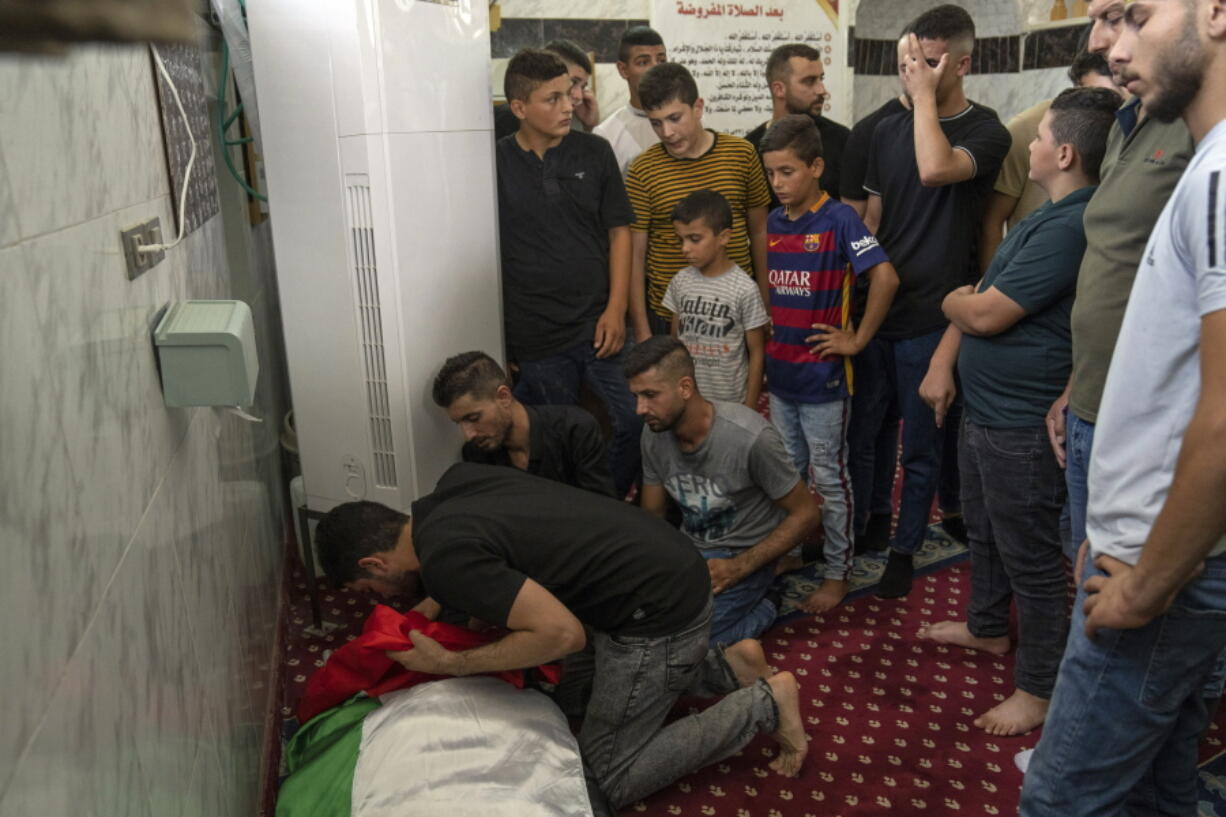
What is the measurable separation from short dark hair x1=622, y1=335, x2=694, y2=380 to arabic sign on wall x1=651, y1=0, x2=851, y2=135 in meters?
3.00

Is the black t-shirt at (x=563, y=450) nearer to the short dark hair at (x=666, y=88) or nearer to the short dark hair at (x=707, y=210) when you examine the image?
the short dark hair at (x=707, y=210)

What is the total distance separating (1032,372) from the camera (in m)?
1.85

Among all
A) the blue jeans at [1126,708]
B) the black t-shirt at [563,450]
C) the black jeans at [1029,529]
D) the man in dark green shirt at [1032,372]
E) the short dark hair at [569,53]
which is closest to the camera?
the blue jeans at [1126,708]

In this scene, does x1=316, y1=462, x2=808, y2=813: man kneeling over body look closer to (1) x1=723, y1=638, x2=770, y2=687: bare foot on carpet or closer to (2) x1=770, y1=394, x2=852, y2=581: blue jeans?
(1) x1=723, y1=638, x2=770, y2=687: bare foot on carpet

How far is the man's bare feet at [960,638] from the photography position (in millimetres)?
2295

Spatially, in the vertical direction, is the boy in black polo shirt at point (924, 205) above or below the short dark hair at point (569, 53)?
below

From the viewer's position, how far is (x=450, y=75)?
2.20m

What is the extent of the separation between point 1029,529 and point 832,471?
2.15 ft

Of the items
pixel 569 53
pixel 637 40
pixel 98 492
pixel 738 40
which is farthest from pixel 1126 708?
pixel 738 40

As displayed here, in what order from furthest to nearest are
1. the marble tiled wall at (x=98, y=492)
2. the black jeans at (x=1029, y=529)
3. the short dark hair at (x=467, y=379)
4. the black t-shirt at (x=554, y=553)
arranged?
1. the short dark hair at (x=467, y=379)
2. the black jeans at (x=1029, y=529)
3. the black t-shirt at (x=554, y=553)
4. the marble tiled wall at (x=98, y=492)

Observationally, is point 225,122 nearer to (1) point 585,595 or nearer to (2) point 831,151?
(1) point 585,595

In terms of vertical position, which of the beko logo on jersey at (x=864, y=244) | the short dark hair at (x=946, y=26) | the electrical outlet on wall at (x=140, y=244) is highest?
the short dark hair at (x=946, y=26)

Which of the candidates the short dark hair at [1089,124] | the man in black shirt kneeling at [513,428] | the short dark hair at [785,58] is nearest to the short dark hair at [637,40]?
the short dark hair at [785,58]

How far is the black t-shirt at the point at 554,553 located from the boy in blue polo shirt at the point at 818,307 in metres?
0.74
